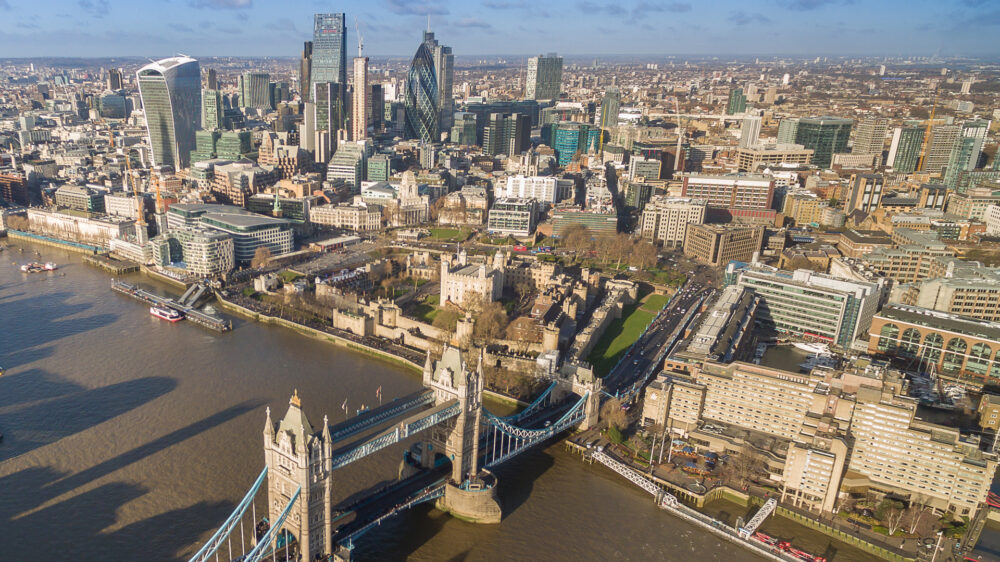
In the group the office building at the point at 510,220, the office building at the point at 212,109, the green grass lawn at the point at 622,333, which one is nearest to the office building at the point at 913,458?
the green grass lawn at the point at 622,333

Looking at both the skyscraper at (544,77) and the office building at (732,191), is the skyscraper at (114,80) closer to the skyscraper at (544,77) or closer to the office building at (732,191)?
the skyscraper at (544,77)

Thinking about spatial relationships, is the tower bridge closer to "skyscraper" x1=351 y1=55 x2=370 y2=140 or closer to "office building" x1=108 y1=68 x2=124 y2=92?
"skyscraper" x1=351 y1=55 x2=370 y2=140

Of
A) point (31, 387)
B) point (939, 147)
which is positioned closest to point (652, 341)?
point (31, 387)

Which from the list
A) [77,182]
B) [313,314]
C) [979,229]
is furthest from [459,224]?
[979,229]

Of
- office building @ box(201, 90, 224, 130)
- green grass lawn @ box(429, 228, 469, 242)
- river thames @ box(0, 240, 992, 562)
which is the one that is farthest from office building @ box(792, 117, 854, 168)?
office building @ box(201, 90, 224, 130)

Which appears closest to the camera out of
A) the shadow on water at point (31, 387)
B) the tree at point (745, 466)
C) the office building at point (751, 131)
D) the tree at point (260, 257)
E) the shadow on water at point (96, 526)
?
the shadow on water at point (96, 526)

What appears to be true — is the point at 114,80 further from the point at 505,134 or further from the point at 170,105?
the point at 505,134
